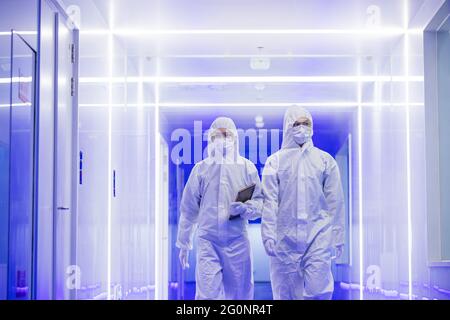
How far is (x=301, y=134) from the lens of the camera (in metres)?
3.79

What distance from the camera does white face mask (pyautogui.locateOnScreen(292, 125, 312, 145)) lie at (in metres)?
3.79

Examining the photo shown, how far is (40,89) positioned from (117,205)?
4.87 ft

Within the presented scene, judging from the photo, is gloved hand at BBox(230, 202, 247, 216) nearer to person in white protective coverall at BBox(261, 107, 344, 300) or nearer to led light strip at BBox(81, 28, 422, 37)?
person in white protective coverall at BBox(261, 107, 344, 300)

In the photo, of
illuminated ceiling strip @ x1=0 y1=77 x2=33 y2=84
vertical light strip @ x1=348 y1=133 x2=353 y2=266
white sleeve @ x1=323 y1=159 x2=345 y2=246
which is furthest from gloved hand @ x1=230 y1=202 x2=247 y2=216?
vertical light strip @ x1=348 y1=133 x2=353 y2=266

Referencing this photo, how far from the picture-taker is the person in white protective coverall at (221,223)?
3635 millimetres

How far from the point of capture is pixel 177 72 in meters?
4.79

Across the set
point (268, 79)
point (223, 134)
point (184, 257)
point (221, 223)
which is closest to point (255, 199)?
point (221, 223)

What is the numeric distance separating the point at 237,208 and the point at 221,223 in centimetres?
12

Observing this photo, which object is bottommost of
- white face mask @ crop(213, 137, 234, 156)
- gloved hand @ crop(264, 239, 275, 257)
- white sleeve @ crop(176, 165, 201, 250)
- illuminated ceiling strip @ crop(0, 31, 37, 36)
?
gloved hand @ crop(264, 239, 275, 257)

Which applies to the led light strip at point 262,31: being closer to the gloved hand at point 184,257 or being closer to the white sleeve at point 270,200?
the white sleeve at point 270,200

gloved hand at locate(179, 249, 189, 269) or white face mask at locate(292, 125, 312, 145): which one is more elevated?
white face mask at locate(292, 125, 312, 145)

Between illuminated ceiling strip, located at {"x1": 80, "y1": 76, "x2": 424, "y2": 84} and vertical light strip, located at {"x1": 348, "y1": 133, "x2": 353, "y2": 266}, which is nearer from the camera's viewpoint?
illuminated ceiling strip, located at {"x1": 80, "y1": 76, "x2": 424, "y2": 84}

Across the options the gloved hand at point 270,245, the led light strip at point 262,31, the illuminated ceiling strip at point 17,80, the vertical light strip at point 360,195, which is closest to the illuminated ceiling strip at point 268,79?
the vertical light strip at point 360,195
